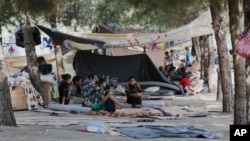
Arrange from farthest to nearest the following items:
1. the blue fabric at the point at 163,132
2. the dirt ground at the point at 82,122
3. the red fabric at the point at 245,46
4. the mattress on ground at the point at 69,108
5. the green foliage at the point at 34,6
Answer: the mattress on ground at the point at 69,108 → the green foliage at the point at 34,6 → the blue fabric at the point at 163,132 → the dirt ground at the point at 82,122 → the red fabric at the point at 245,46

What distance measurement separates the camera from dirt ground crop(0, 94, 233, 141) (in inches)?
241

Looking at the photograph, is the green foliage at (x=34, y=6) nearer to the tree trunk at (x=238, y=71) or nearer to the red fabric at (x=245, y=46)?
the tree trunk at (x=238, y=71)

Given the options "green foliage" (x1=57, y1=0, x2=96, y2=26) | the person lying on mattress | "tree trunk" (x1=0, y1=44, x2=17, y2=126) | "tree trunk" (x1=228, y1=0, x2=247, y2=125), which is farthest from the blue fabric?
"green foliage" (x1=57, y1=0, x2=96, y2=26)

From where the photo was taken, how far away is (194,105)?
11.3 metres

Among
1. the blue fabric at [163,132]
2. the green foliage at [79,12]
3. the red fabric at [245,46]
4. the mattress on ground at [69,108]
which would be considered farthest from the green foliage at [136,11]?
the red fabric at [245,46]

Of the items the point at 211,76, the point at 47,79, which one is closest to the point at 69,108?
the point at 47,79

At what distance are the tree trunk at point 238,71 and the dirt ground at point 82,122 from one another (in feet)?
1.09

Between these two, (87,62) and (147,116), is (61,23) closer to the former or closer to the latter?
(87,62)

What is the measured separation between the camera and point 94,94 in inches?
392

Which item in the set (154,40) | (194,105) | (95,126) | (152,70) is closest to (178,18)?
(152,70)

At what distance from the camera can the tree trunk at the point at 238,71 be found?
23.3ft

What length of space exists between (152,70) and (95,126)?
8.33 metres

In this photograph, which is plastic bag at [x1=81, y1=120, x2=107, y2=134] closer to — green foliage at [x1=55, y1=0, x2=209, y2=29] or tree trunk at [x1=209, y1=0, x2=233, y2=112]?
green foliage at [x1=55, y1=0, x2=209, y2=29]

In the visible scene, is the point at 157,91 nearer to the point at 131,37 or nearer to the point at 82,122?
the point at 131,37
